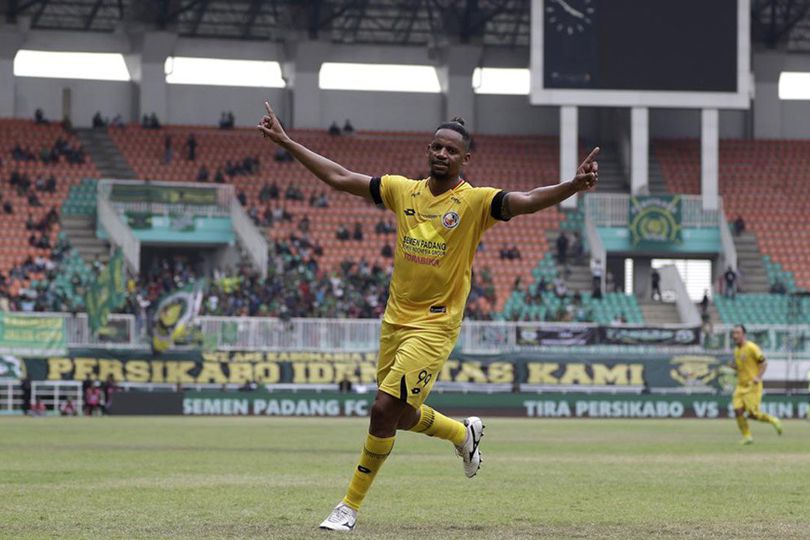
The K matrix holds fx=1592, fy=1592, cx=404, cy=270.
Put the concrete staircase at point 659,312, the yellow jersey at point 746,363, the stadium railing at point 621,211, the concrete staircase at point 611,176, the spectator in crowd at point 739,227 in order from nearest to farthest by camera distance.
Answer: the yellow jersey at point 746,363, the concrete staircase at point 659,312, the stadium railing at point 621,211, the spectator in crowd at point 739,227, the concrete staircase at point 611,176

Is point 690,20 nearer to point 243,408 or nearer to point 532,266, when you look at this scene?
point 532,266

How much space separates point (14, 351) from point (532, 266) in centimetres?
2138

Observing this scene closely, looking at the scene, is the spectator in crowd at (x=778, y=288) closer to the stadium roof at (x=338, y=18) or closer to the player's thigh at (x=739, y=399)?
the stadium roof at (x=338, y=18)

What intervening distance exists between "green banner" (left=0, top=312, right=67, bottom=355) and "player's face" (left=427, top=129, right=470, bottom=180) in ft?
118

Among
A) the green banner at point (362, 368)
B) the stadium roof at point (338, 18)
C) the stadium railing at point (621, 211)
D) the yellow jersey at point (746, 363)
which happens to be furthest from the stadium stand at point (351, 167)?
the yellow jersey at point (746, 363)

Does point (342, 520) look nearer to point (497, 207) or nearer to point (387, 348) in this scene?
point (387, 348)

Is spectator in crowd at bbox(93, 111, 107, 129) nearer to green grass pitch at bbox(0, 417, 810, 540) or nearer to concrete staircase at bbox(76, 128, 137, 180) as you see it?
concrete staircase at bbox(76, 128, 137, 180)

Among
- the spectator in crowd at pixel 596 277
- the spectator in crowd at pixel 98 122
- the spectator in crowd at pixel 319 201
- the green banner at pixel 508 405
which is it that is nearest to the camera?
the green banner at pixel 508 405

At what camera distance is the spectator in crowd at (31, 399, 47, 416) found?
44.6m

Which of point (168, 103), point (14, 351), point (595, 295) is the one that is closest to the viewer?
point (14, 351)

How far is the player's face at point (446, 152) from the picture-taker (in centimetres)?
1066

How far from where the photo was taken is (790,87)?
72.1 m

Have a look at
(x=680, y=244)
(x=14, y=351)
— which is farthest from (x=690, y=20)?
(x=14, y=351)

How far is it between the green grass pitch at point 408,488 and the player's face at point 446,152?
2.43 meters
